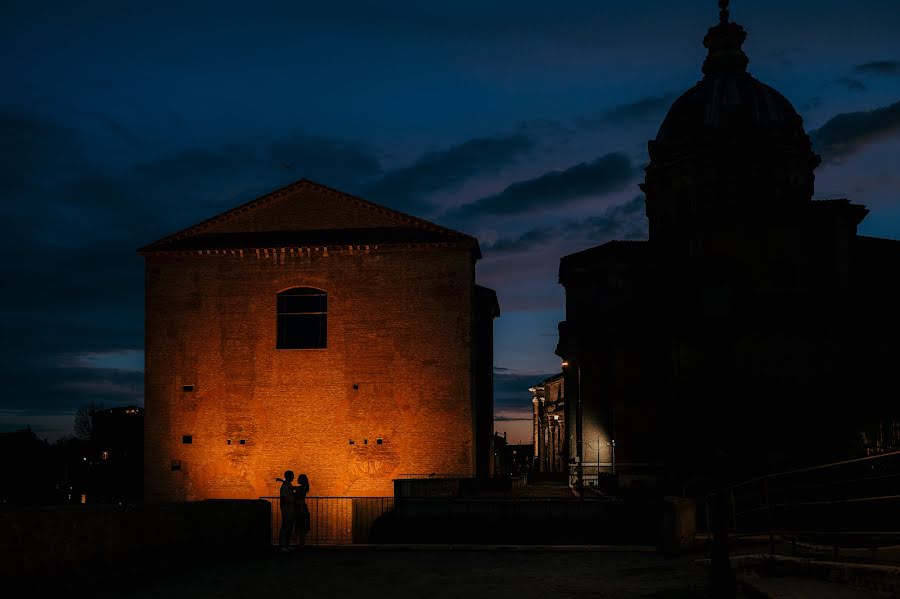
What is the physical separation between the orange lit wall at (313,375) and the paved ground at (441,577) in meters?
17.4

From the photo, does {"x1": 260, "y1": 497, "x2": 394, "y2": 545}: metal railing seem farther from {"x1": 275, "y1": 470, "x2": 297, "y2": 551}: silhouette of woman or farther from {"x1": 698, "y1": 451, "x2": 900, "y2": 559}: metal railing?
{"x1": 698, "y1": 451, "x2": 900, "y2": 559}: metal railing

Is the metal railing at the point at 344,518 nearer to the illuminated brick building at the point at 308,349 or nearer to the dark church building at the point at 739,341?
the illuminated brick building at the point at 308,349

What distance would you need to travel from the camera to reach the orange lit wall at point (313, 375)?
33.0 m

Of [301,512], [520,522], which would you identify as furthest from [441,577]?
[520,522]

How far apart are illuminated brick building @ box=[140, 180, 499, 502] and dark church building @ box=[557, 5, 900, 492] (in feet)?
21.3

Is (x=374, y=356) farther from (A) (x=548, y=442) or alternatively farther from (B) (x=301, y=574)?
(A) (x=548, y=442)

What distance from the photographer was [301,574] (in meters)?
12.7

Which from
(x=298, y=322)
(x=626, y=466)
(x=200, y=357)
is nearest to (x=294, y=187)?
(x=298, y=322)

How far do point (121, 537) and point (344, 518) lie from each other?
19.3 meters

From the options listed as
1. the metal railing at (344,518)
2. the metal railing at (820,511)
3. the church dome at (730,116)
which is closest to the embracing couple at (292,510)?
the metal railing at (344,518)

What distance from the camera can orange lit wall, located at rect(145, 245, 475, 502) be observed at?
33.0 meters

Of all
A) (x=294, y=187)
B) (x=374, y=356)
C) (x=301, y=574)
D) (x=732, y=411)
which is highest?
(x=294, y=187)

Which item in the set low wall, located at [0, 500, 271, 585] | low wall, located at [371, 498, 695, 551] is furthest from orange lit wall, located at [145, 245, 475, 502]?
low wall, located at [0, 500, 271, 585]

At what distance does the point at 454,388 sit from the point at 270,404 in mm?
6812
